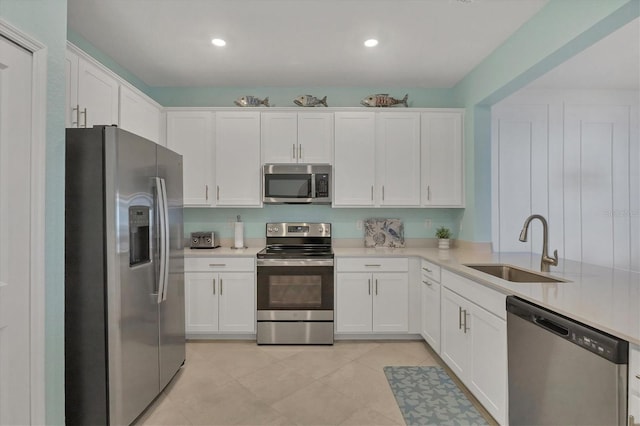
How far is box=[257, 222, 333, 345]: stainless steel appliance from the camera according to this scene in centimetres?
316

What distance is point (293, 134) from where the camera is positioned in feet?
11.4

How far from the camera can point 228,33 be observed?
256 cm

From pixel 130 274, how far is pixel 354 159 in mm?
2369

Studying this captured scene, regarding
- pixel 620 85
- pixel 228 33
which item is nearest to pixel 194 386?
pixel 228 33

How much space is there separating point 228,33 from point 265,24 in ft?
1.09

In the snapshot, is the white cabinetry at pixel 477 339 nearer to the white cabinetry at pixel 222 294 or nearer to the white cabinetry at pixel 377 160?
the white cabinetry at pixel 377 160

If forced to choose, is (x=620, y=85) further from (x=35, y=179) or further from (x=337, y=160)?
(x=35, y=179)

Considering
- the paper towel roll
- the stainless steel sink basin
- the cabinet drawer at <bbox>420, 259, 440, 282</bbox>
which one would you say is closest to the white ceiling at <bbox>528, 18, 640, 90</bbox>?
the stainless steel sink basin

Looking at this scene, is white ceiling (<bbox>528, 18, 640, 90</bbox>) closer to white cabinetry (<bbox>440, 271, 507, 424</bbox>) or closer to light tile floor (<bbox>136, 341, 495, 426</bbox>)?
white cabinetry (<bbox>440, 271, 507, 424</bbox>)

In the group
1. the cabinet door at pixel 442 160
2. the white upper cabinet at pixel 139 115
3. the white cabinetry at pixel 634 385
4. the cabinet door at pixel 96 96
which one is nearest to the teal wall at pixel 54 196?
the cabinet door at pixel 96 96

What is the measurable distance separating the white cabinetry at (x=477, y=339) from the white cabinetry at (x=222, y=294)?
5.90 ft

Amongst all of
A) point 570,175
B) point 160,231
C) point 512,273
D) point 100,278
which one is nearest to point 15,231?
point 100,278

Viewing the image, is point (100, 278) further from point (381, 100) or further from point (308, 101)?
point (381, 100)

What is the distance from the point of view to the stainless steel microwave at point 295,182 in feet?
11.3
